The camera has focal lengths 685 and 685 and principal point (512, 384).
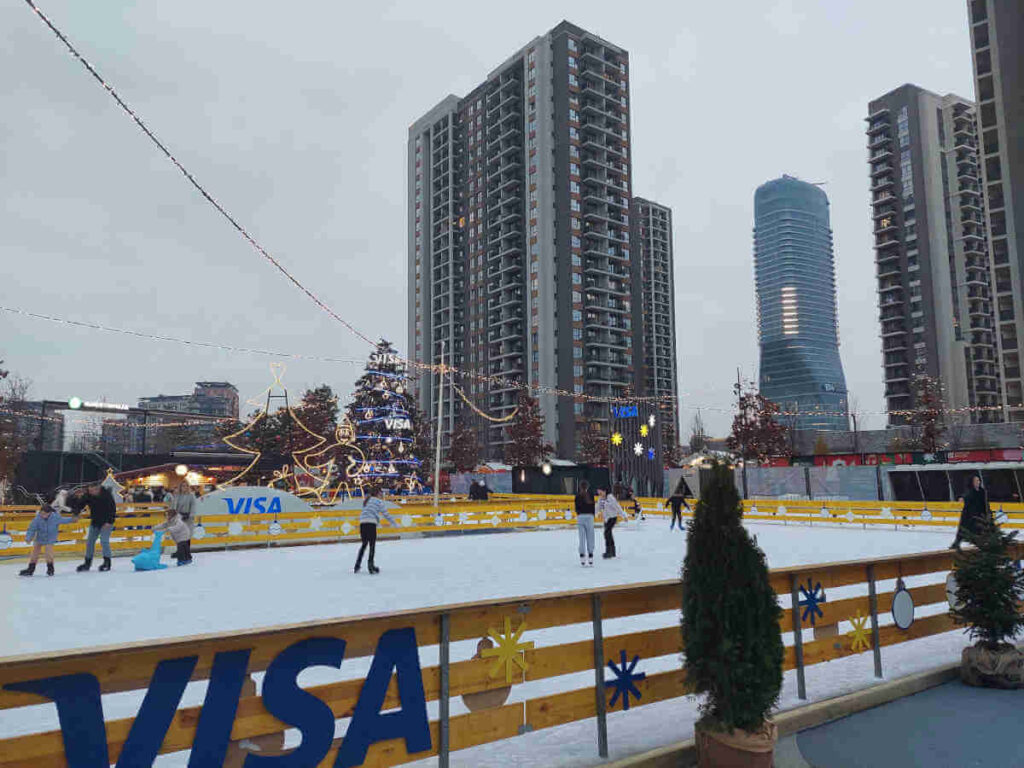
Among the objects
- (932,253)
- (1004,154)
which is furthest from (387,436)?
(932,253)

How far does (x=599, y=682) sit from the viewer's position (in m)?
4.29

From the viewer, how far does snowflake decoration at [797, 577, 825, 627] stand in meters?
5.49

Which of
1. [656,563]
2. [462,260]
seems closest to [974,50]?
[462,260]

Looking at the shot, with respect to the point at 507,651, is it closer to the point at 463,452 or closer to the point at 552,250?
the point at 463,452

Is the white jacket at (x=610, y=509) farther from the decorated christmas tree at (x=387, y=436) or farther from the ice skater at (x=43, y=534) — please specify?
the decorated christmas tree at (x=387, y=436)

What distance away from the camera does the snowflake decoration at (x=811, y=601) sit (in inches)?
216

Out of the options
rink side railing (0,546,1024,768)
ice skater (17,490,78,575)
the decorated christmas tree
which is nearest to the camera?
rink side railing (0,546,1024,768)

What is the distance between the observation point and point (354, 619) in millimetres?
3402

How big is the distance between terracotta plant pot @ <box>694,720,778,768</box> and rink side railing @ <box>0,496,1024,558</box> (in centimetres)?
1389

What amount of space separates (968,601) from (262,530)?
18.8m

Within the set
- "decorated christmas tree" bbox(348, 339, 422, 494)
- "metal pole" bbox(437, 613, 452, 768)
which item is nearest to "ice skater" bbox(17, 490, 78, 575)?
"metal pole" bbox(437, 613, 452, 768)

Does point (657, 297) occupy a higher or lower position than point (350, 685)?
higher

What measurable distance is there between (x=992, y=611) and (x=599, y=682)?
3796mm

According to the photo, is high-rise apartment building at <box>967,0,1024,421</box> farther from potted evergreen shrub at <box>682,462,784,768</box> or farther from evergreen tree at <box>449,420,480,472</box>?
potted evergreen shrub at <box>682,462,784,768</box>
